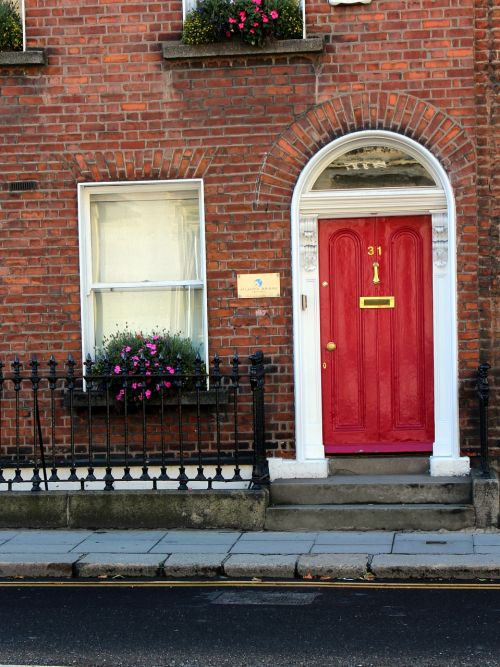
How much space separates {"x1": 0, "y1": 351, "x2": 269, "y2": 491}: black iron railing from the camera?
10094 millimetres

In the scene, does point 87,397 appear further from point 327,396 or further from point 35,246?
point 327,396

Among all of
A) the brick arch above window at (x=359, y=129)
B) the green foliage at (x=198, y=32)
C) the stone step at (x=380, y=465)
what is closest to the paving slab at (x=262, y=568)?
the stone step at (x=380, y=465)

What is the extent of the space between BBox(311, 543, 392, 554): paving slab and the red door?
1714 mm

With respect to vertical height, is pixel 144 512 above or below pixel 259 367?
below

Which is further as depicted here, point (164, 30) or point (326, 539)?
point (164, 30)

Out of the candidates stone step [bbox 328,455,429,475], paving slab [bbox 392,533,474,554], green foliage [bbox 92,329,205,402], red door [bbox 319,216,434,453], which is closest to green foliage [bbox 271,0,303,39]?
red door [bbox 319,216,434,453]

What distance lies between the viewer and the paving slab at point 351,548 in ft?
28.3

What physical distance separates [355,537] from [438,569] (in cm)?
132

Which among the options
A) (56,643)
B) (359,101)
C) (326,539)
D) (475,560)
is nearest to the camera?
(56,643)

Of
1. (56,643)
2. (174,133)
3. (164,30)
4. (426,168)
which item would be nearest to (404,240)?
(426,168)

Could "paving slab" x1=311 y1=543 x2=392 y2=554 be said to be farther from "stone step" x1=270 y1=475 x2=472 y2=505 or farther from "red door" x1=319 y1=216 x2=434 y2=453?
"red door" x1=319 y1=216 x2=434 y2=453

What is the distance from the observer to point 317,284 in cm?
1048

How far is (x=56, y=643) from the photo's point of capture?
6.37m

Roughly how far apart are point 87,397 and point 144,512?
133 cm
